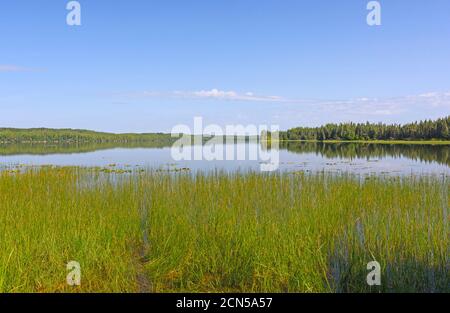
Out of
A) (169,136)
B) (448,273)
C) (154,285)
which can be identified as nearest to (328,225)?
(448,273)

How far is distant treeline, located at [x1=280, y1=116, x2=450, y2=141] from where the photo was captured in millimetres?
86625

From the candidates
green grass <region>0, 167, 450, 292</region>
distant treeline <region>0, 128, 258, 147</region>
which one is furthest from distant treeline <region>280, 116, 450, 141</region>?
green grass <region>0, 167, 450, 292</region>

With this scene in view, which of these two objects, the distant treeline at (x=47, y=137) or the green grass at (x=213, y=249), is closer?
the green grass at (x=213, y=249)

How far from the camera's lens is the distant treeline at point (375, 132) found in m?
86.6

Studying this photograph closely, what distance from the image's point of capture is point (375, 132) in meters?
108

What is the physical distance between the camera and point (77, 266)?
18.2 feet

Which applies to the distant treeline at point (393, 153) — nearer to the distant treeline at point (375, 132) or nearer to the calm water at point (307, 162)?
the calm water at point (307, 162)

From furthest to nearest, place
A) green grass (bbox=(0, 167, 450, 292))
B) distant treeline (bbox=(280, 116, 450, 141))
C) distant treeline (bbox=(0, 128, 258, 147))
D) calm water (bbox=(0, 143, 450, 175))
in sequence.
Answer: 1. distant treeline (bbox=(0, 128, 258, 147))
2. distant treeline (bbox=(280, 116, 450, 141))
3. calm water (bbox=(0, 143, 450, 175))
4. green grass (bbox=(0, 167, 450, 292))

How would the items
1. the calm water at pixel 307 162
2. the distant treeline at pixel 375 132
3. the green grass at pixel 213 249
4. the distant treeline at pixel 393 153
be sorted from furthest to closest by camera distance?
the distant treeline at pixel 375 132
the distant treeline at pixel 393 153
the calm water at pixel 307 162
the green grass at pixel 213 249

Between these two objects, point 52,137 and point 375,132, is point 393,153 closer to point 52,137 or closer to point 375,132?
point 375,132

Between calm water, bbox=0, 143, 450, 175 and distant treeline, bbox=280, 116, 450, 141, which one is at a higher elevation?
distant treeline, bbox=280, 116, 450, 141

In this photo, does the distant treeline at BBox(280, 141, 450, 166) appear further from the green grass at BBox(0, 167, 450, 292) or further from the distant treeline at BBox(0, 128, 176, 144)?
the distant treeline at BBox(0, 128, 176, 144)

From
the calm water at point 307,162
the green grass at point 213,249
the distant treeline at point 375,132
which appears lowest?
the green grass at point 213,249

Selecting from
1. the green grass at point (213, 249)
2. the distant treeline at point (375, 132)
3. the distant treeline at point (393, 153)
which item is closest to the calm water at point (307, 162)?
the distant treeline at point (393, 153)
